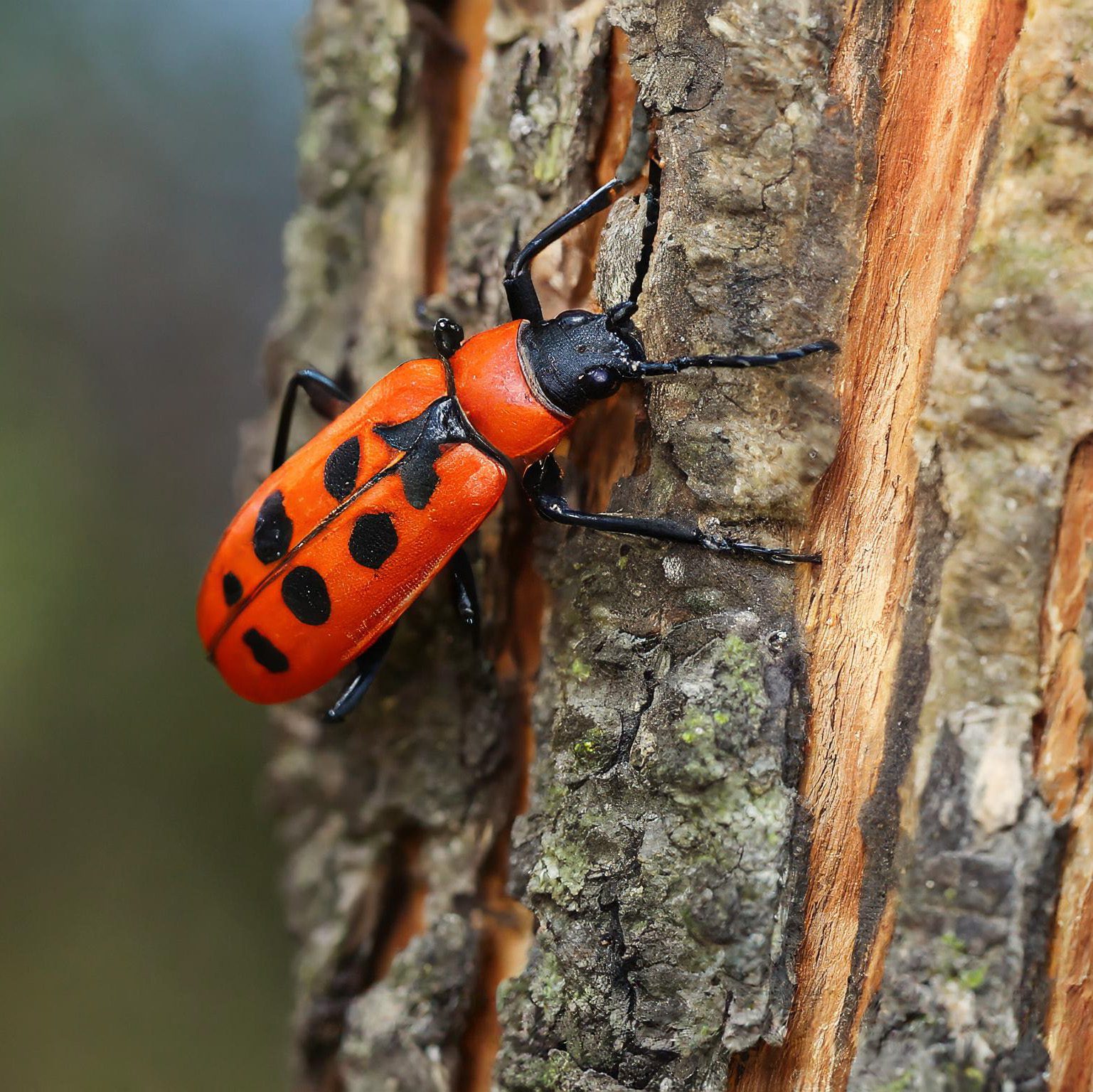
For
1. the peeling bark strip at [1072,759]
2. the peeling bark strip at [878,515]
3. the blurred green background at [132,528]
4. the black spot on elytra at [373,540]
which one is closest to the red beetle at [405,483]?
the black spot on elytra at [373,540]

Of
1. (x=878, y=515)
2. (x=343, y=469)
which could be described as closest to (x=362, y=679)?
(x=343, y=469)

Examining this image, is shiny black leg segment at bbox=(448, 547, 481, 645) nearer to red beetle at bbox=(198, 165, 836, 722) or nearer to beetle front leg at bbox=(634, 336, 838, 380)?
red beetle at bbox=(198, 165, 836, 722)

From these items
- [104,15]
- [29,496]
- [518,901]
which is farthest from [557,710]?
[104,15]

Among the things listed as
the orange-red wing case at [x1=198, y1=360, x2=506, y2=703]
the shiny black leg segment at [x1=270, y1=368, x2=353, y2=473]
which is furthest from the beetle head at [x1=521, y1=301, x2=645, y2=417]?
the shiny black leg segment at [x1=270, y1=368, x2=353, y2=473]

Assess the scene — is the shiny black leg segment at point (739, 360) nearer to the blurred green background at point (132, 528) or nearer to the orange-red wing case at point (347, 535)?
the orange-red wing case at point (347, 535)

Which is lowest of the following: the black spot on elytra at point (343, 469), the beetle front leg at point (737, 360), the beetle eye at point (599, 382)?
the black spot on elytra at point (343, 469)

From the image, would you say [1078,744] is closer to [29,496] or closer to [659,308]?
[659,308]
